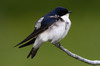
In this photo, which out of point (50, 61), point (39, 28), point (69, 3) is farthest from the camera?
point (69, 3)

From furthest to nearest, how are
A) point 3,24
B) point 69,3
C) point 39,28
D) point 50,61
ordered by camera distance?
point 69,3 < point 3,24 < point 50,61 < point 39,28

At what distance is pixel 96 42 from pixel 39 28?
228 cm

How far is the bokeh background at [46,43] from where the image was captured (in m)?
5.10

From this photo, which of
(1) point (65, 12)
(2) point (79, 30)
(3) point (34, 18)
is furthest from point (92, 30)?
(1) point (65, 12)

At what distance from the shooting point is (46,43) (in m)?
→ 5.36

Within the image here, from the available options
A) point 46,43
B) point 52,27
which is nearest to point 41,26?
point 52,27

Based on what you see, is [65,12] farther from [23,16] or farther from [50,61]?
[23,16]

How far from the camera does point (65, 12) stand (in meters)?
3.22

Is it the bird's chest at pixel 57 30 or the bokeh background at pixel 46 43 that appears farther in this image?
the bokeh background at pixel 46 43

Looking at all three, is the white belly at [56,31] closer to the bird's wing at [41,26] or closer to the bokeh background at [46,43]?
the bird's wing at [41,26]

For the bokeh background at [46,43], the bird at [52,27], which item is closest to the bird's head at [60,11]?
the bird at [52,27]

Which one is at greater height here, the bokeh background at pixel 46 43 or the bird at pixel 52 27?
the bird at pixel 52 27

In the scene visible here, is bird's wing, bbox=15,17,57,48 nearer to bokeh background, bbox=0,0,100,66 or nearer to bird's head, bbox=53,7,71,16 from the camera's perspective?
bird's head, bbox=53,7,71,16

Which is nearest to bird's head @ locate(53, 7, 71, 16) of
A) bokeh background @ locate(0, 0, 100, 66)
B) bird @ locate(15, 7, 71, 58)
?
bird @ locate(15, 7, 71, 58)
